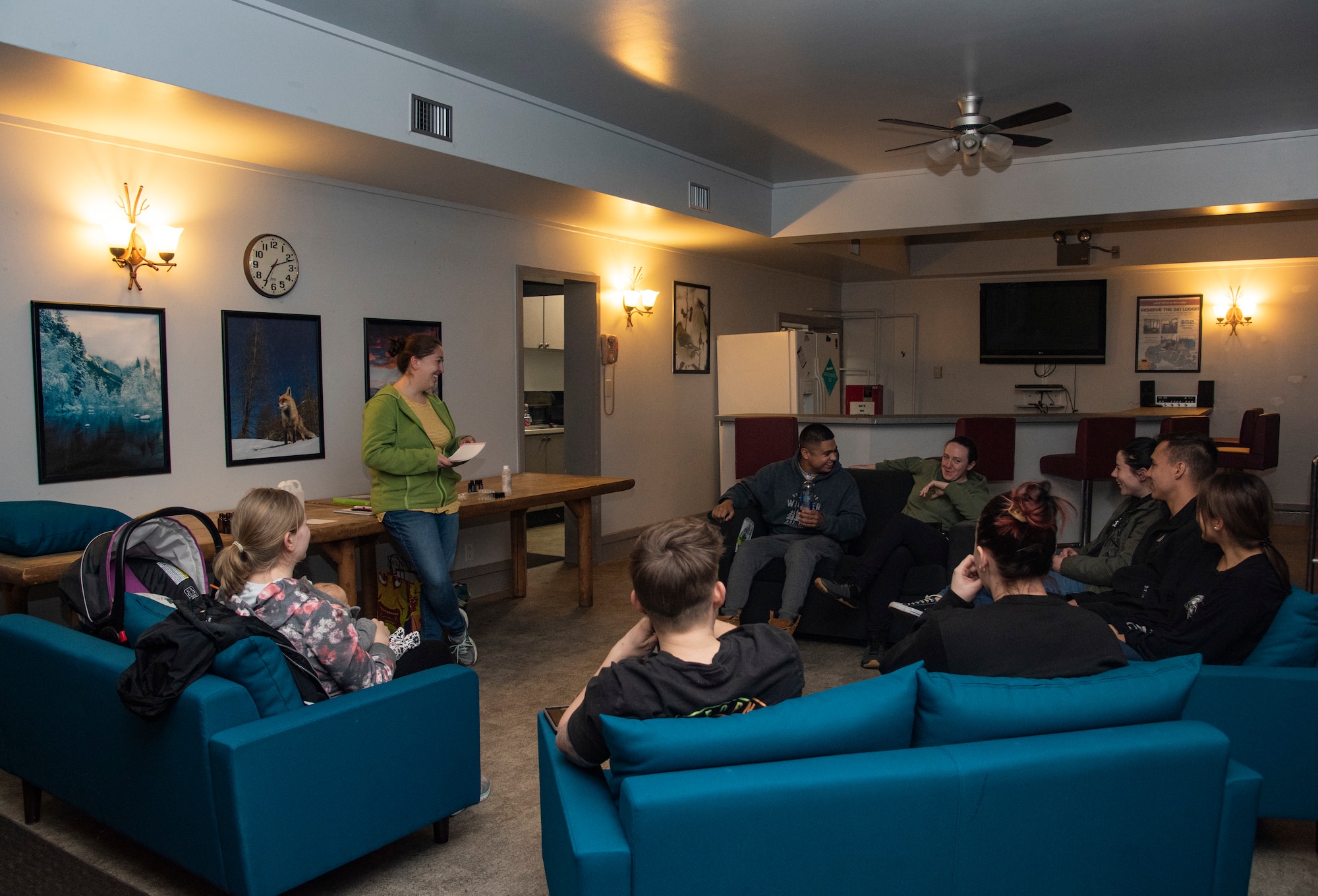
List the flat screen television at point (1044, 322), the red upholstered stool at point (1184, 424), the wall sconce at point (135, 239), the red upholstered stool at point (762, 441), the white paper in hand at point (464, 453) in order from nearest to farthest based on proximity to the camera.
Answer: the wall sconce at point (135, 239), the white paper in hand at point (464, 453), the red upholstered stool at point (1184, 424), the red upholstered stool at point (762, 441), the flat screen television at point (1044, 322)

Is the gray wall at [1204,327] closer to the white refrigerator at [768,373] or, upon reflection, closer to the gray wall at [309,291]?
the white refrigerator at [768,373]

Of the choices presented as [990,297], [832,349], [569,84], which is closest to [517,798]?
[569,84]

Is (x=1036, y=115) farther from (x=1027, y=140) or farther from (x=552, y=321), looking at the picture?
(x=552, y=321)

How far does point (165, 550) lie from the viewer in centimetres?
286

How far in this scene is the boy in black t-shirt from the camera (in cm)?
175

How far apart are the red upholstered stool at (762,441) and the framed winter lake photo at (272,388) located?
3214mm

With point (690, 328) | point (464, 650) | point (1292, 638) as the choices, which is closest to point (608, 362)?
point (690, 328)

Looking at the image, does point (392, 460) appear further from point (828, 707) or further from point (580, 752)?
point (828, 707)

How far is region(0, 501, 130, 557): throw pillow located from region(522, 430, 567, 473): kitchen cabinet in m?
4.74

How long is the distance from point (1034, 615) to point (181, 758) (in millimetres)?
2024

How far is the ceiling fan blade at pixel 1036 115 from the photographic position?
436 cm

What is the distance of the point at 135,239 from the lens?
13.4ft

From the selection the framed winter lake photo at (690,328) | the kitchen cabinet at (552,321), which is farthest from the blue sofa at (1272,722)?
the kitchen cabinet at (552,321)

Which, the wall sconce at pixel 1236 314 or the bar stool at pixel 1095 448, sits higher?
the wall sconce at pixel 1236 314
